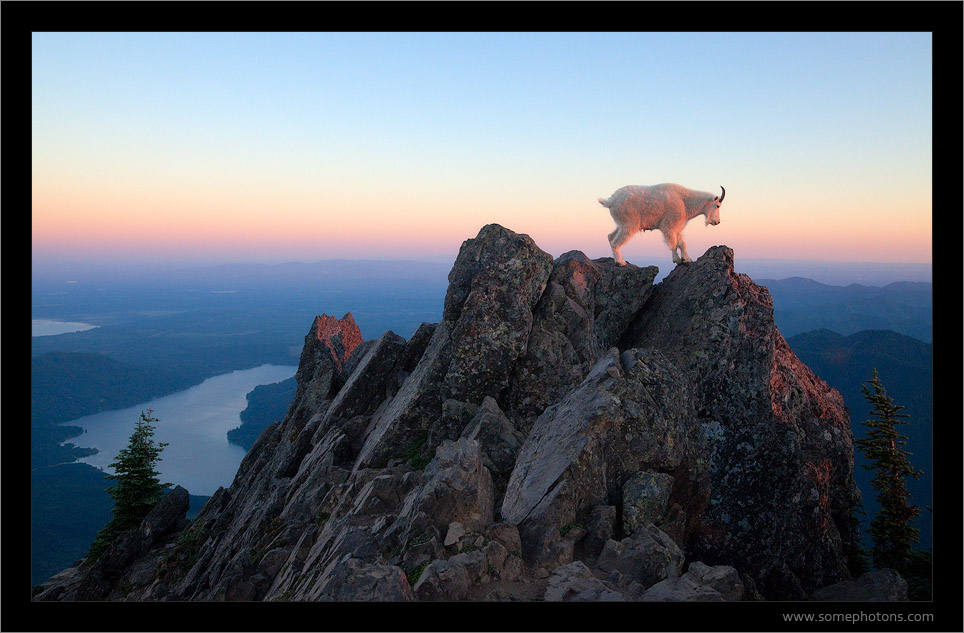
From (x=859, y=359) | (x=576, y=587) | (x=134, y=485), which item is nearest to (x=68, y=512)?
(x=134, y=485)

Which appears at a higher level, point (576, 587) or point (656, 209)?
point (656, 209)

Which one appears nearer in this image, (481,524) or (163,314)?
(481,524)

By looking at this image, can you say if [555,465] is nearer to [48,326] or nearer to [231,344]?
[48,326]

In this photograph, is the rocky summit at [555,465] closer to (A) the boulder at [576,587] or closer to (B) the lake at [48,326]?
(A) the boulder at [576,587]

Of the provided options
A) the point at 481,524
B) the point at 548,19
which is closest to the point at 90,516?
the point at 481,524

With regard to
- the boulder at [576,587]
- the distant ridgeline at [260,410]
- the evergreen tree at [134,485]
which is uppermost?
the boulder at [576,587]

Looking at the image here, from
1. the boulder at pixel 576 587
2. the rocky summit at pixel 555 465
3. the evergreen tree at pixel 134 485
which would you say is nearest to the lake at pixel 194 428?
the evergreen tree at pixel 134 485

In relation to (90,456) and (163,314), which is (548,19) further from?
(163,314)
